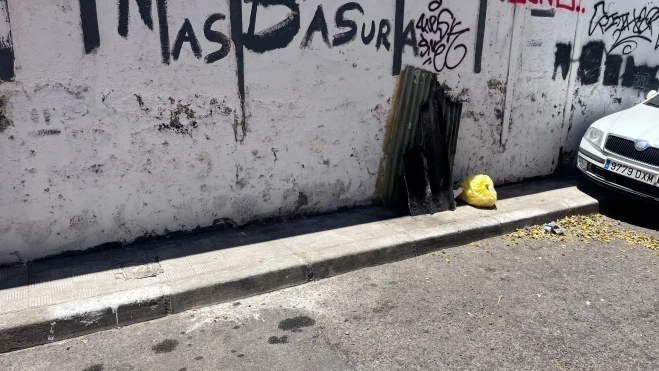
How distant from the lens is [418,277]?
4.53m

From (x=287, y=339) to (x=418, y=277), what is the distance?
4.92 ft

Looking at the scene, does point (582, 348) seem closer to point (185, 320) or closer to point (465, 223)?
point (465, 223)

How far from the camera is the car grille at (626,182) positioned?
18.4 feet

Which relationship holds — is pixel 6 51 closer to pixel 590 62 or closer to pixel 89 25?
pixel 89 25

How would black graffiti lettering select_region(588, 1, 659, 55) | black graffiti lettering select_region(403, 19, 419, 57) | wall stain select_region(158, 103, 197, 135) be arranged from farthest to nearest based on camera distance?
1. black graffiti lettering select_region(588, 1, 659, 55)
2. black graffiti lettering select_region(403, 19, 419, 57)
3. wall stain select_region(158, 103, 197, 135)

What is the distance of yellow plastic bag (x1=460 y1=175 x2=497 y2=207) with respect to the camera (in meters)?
5.87

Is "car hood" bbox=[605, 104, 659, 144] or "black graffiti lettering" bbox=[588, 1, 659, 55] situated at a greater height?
"black graffiti lettering" bbox=[588, 1, 659, 55]

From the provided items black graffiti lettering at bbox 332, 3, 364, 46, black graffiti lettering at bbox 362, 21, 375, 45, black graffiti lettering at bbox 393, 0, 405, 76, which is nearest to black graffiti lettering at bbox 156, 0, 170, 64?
black graffiti lettering at bbox 332, 3, 364, 46

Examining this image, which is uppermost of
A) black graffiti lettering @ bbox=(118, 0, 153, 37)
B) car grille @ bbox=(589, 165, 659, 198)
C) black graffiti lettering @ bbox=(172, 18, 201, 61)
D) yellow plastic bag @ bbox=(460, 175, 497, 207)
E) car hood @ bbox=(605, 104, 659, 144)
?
black graffiti lettering @ bbox=(118, 0, 153, 37)

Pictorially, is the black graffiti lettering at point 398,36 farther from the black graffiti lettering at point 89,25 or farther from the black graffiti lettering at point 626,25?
the black graffiti lettering at point 626,25

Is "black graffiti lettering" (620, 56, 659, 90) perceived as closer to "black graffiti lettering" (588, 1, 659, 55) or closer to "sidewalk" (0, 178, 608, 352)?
"black graffiti lettering" (588, 1, 659, 55)

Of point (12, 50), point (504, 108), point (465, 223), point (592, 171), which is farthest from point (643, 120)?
point (12, 50)

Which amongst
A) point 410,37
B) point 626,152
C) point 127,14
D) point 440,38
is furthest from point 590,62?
point 127,14

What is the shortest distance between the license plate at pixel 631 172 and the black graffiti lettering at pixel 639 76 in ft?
7.38
